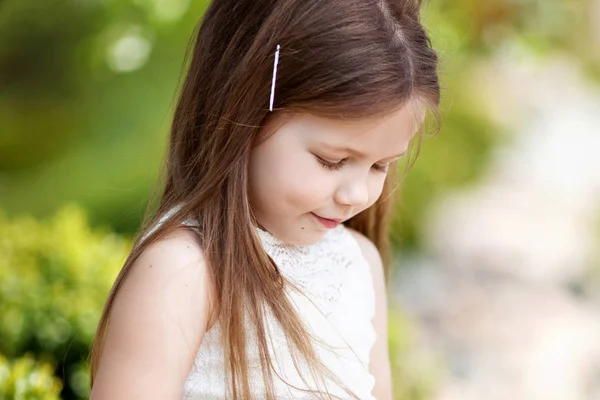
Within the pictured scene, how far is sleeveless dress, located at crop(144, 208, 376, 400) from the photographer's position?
1.78m

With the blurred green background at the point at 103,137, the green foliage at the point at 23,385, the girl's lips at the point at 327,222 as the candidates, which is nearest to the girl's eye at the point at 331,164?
the girl's lips at the point at 327,222

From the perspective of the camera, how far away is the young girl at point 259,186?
5.32ft

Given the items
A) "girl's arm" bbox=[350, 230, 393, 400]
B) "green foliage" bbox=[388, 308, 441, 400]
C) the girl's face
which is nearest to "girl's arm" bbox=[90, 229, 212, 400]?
the girl's face

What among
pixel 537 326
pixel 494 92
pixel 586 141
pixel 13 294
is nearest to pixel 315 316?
pixel 13 294

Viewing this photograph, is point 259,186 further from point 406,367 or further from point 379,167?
point 406,367

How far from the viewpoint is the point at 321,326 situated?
190 cm

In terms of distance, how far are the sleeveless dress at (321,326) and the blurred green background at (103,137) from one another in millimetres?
486

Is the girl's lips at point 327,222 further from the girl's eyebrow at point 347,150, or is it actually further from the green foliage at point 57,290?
the green foliage at point 57,290

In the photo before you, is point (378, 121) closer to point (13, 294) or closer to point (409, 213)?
point (13, 294)

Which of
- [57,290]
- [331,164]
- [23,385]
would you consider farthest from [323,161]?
[57,290]

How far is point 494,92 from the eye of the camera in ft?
18.1

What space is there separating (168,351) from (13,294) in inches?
49.2

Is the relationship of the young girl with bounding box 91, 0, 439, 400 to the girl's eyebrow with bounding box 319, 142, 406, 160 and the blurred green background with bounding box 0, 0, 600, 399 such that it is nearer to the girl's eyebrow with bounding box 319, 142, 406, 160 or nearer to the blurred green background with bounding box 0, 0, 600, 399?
the girl's eyebrow with bounding box 319, 142, 406, 160

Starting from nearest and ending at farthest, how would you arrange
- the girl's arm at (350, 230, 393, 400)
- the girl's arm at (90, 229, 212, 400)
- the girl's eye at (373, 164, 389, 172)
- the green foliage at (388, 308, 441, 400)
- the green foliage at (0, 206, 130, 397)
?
the girl's arm at (90, 229, 212, 400), the girl's eye at (373, 164, 389, 172), the girl's arm at (350, 230, 393, 400), the green foliage at (0, 206, 130, 397), the green foliage at (388, 308, 441, 400)
